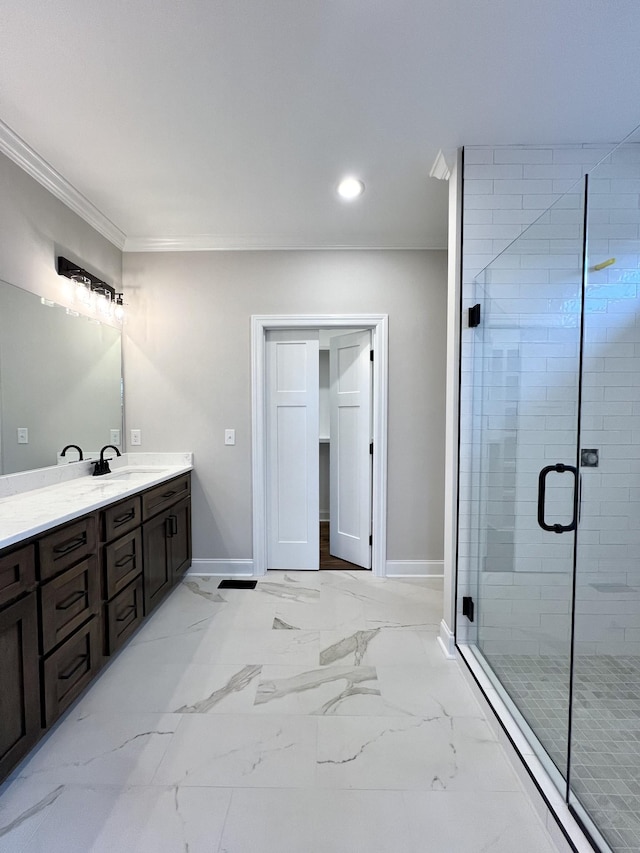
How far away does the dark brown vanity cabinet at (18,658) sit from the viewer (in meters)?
1.30

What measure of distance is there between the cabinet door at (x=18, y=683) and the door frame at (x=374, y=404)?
1.83 meters

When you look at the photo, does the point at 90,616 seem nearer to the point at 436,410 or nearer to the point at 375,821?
the point at 375,821

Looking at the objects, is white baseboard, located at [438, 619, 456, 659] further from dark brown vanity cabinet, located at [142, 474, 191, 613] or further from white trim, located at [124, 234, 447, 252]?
white trim, located at [124, 234, 447, 252]

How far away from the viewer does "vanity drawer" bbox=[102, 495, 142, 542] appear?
6.37ft

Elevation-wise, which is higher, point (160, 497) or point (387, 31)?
point (387, 31)

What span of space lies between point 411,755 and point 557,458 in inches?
50.9

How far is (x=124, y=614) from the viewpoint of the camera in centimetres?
211

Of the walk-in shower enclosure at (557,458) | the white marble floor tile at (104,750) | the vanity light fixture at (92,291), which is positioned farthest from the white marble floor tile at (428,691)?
the vanity light fixture at (92,291)

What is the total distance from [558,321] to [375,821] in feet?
6.57

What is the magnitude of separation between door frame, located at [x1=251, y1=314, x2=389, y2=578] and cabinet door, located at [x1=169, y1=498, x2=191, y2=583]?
50 centimetres

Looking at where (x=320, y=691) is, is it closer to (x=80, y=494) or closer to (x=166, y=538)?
(x=166, y=538)

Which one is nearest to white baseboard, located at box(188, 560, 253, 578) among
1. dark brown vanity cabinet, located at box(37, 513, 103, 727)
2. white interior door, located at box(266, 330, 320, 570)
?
white interior door, located at box(266, 330, 320, 570)

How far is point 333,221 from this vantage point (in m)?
2.81

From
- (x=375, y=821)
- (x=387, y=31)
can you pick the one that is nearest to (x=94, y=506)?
Answer: (x=375, y=821)
